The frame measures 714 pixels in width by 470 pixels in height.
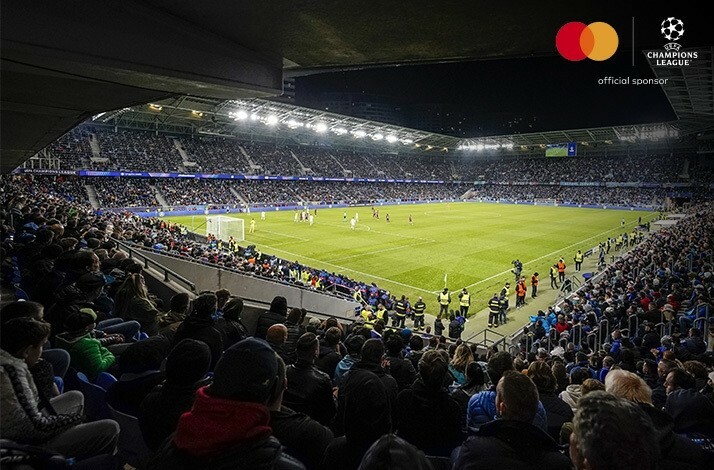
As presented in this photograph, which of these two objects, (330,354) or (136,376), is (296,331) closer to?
(330,354)

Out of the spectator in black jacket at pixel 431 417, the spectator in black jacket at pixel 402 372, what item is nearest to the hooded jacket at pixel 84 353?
the spectator in black jacket at pixel 431 417

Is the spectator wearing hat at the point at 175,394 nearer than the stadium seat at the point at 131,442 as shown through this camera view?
Yes

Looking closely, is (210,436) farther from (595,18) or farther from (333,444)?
(595,18)

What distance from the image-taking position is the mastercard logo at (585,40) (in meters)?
3.50

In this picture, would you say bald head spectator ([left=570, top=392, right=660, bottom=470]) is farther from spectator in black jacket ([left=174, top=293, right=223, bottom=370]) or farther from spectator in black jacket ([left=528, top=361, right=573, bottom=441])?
spectator in black jacket ([left=174, top=293, right=223, bottom=370])

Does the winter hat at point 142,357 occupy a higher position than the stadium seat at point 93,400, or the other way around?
the winter hat at point 142,357

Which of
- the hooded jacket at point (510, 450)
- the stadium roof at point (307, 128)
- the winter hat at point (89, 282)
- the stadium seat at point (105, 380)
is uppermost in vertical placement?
the stadium roof at point (307, 128)

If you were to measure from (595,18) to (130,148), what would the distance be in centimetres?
6232

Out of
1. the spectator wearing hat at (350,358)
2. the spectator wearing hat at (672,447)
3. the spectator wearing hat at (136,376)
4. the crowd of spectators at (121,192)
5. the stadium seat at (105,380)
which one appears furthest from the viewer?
the crowd of spectators at (121,192)

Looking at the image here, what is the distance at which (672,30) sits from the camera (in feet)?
11.1

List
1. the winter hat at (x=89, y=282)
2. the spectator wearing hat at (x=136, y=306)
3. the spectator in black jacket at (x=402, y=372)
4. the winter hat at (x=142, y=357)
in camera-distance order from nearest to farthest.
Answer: the winter hat at (x=142, y=357) < the spectator in black jacket at (x=402, y=372) < the winter hat at (x=89, y=282) < the spectator wearing hat at (x=136, y=306)

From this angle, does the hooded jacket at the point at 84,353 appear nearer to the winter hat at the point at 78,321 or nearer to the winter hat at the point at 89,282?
the winter hat at the point at 78,321

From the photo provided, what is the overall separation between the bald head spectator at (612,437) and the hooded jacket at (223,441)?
4.12 ft

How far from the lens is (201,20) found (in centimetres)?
365
